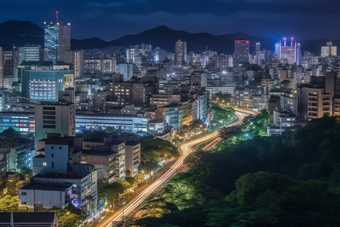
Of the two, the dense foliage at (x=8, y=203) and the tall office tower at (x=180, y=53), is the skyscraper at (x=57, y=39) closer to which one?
the tall office tower at (x=180, y=53)

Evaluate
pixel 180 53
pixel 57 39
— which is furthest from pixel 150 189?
pixel 180 53

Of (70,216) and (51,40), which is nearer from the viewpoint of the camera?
(70,216)

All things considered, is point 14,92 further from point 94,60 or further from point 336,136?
point 336,136

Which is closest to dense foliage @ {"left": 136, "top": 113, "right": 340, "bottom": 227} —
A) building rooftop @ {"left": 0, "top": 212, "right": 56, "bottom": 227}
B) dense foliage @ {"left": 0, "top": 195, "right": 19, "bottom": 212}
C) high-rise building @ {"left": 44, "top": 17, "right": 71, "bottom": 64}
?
building rooftop @ {"left": 0, "top": 212, "right": 56, "bottom": 227}

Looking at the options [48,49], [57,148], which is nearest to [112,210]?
[57,148]

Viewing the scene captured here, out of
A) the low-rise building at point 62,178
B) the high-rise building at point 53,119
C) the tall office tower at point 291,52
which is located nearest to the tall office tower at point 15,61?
the high-rise building at point 53,119

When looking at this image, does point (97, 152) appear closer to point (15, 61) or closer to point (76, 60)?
point (15, 61)
